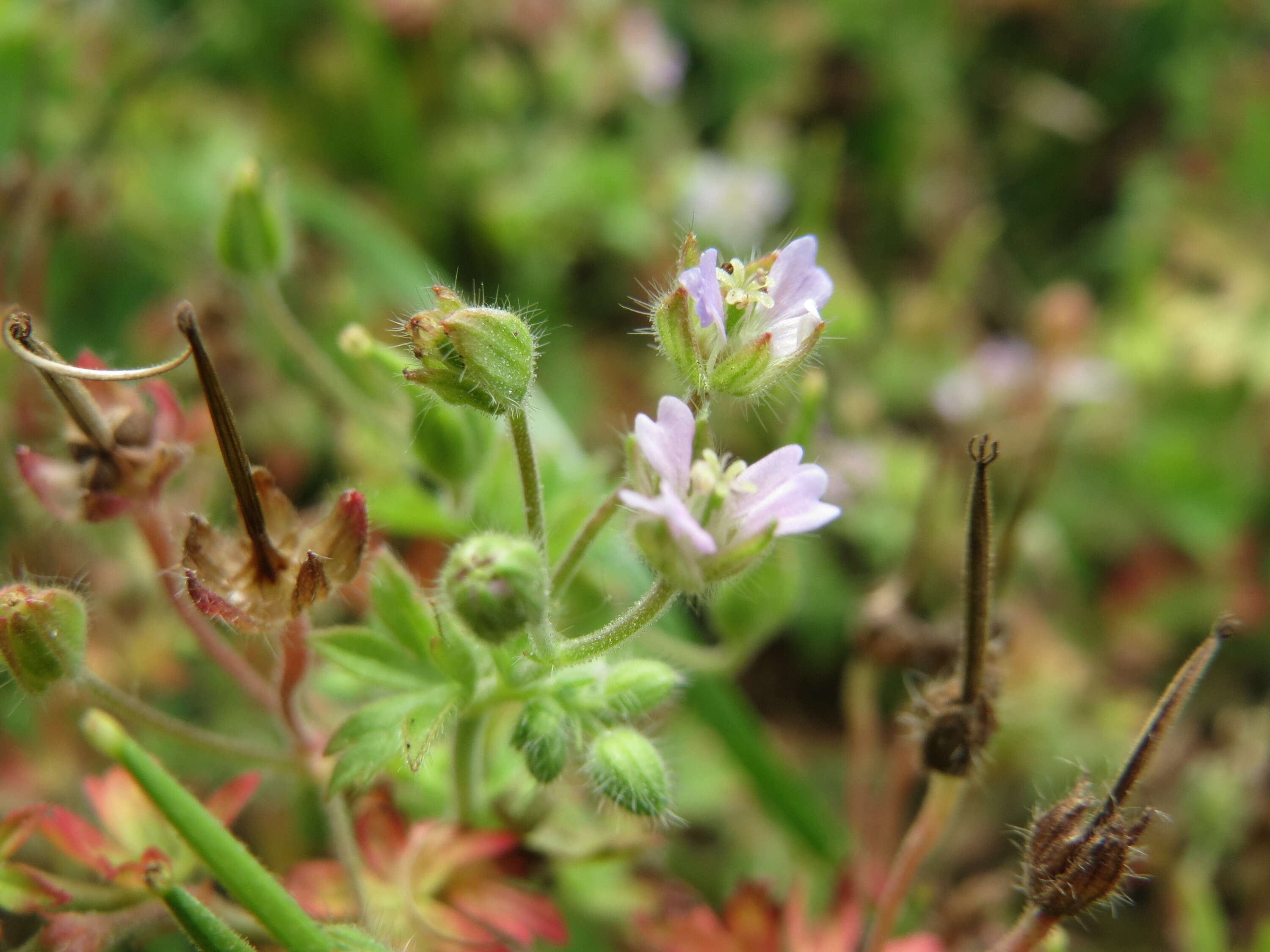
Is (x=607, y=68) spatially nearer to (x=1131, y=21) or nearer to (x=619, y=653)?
(x=1131, y=21)

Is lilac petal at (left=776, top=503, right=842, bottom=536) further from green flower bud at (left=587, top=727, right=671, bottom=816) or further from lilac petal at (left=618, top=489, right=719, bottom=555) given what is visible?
green flower bud at (left=587, top=727, right=671, bottom=816)

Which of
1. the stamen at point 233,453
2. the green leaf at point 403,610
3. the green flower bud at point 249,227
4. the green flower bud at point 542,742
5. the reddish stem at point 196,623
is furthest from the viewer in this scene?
the green flower bud at point 249,227

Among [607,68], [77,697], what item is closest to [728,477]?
[77,697]

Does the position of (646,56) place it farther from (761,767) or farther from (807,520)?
(807,520)

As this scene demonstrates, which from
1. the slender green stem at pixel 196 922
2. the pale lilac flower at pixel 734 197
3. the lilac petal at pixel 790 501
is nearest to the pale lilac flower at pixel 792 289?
the lilac petal at pixel 790 501

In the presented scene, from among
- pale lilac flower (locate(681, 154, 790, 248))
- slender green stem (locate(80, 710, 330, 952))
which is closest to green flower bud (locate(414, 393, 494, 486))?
slender green stem (locate(80, 710, 330, 952))

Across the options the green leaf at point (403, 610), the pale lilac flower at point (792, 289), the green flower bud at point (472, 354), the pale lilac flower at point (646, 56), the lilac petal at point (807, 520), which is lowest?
the green leaf at point (403, 610)

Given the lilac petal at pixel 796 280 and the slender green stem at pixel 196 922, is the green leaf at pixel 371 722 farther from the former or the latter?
the lilac petal at pixel 796 280
